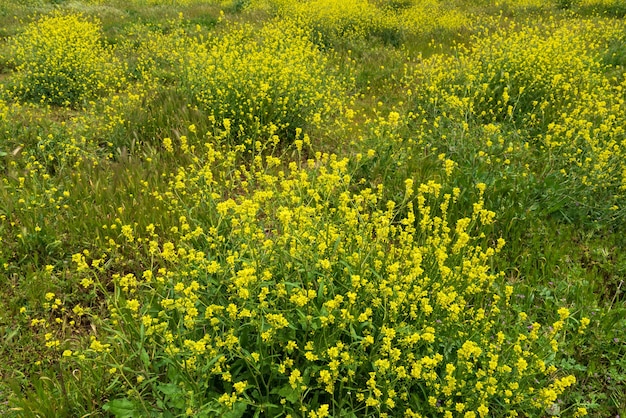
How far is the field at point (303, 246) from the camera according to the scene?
6.91 ft

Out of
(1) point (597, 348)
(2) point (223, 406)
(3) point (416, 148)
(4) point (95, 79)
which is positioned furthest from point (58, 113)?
(1) point (597, 348)

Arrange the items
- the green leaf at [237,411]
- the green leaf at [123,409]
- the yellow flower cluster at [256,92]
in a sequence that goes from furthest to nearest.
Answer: the yellow flower cluster at [256,92], the green leaf at [123,409], the green leaf at [237,411]

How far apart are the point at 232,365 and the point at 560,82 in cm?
525

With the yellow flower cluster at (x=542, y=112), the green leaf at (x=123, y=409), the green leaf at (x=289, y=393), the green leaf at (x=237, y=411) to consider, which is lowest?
the green leaf at (x=123, y=409)

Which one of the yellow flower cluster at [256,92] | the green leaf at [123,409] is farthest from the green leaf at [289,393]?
the yellow flower cluster at [256,92]

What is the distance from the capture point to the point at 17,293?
3002mm

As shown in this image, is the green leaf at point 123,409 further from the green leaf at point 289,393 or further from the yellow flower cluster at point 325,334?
the green leaf at point 289,393

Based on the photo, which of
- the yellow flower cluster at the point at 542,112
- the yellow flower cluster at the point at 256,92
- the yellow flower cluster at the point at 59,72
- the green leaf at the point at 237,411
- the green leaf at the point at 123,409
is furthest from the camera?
the yellow flower cluster at the point at 59,72

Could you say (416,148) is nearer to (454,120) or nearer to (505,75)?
(454,120)

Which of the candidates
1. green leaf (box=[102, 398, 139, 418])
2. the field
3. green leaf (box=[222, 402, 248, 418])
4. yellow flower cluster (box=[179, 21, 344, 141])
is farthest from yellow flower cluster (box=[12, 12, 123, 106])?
green leaf (box=[222, 402, 248, 418])

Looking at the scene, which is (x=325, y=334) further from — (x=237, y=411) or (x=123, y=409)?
(x=123, y=409)

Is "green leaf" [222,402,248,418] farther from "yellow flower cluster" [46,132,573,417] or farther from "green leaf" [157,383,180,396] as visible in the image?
"green leaf" [157,383,180,396]

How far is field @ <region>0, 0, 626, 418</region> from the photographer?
211 centimetres

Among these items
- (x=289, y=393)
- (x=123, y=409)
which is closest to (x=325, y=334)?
(x=289, y=393)
